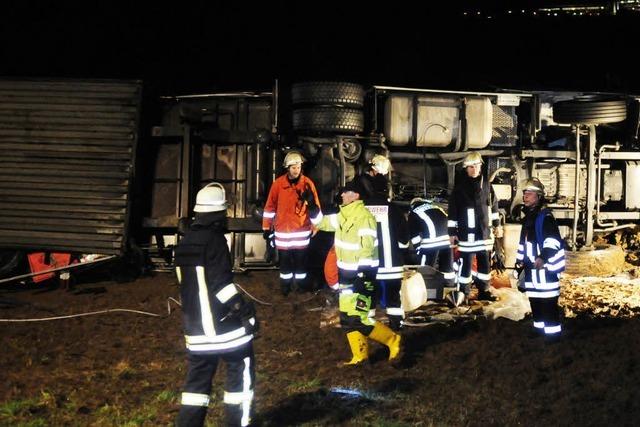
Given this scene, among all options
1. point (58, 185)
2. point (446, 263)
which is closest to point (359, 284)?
point (446, 263)

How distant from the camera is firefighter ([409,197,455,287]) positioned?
24.9ft

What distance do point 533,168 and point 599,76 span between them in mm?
7528

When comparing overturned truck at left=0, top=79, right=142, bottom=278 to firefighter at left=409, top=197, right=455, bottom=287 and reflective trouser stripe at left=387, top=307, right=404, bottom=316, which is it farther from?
reflective trouser stripe at left=387, top=307, right=404, bottom=316

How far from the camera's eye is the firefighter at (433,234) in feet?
24.9

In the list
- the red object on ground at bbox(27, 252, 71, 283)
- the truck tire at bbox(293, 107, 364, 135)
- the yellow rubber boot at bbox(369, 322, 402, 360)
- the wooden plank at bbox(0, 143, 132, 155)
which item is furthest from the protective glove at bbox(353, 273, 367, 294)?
the red object on ground at bbox(27, 252, 71, 283)

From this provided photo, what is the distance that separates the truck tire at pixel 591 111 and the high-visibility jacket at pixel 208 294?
7752 millimetres

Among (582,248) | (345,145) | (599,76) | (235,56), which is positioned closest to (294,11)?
(235,56)

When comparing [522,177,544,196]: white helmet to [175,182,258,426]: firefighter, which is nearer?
[175,182,258,426]: firefighter

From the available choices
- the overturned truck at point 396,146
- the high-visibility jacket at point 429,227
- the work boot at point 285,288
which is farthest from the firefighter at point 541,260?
the overturned truck at point 396,146

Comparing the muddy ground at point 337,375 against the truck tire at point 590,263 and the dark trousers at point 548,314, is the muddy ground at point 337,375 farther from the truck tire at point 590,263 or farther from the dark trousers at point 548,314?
the truck tire at point 590,263

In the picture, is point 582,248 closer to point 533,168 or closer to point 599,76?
point 533,168

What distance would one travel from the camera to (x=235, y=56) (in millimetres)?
18188

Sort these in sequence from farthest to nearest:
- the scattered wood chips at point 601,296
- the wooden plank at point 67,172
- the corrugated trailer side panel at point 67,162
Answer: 1. the wooden plank at point 67,172
2. the corrugated trailer side panel at point 67,162
3. the scattered wood chips at point 601,296

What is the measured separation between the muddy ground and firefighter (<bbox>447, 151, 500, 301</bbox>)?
39.1 inches
